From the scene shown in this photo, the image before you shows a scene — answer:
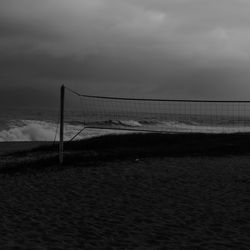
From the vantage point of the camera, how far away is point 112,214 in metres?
5.68

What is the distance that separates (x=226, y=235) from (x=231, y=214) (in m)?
0.98

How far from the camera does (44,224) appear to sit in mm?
5098

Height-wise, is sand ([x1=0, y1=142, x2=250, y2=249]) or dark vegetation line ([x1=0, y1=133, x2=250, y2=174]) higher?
dark vegetation line ([x1=0, y1=133, x2=250, y2=174])

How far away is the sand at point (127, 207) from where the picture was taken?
14.9 ft

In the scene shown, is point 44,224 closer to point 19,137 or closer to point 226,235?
point 226,235

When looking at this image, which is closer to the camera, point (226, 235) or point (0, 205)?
point (226, 235)

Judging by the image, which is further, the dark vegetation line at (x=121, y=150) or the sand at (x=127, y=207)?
the dark vegetation line at (x=121, y=150)

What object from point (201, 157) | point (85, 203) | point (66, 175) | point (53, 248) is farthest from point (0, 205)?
point (201, 157)

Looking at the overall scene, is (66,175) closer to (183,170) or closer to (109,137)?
(183,170)

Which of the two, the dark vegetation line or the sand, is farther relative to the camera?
the dark vegetation line

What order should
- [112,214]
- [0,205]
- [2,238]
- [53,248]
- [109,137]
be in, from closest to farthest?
[53,248] < [2,238] < [112,214] < [0,205] < [109,137]

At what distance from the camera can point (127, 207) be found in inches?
239

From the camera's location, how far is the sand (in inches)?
178

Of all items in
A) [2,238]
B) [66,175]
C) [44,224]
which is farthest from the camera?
[66,175]
